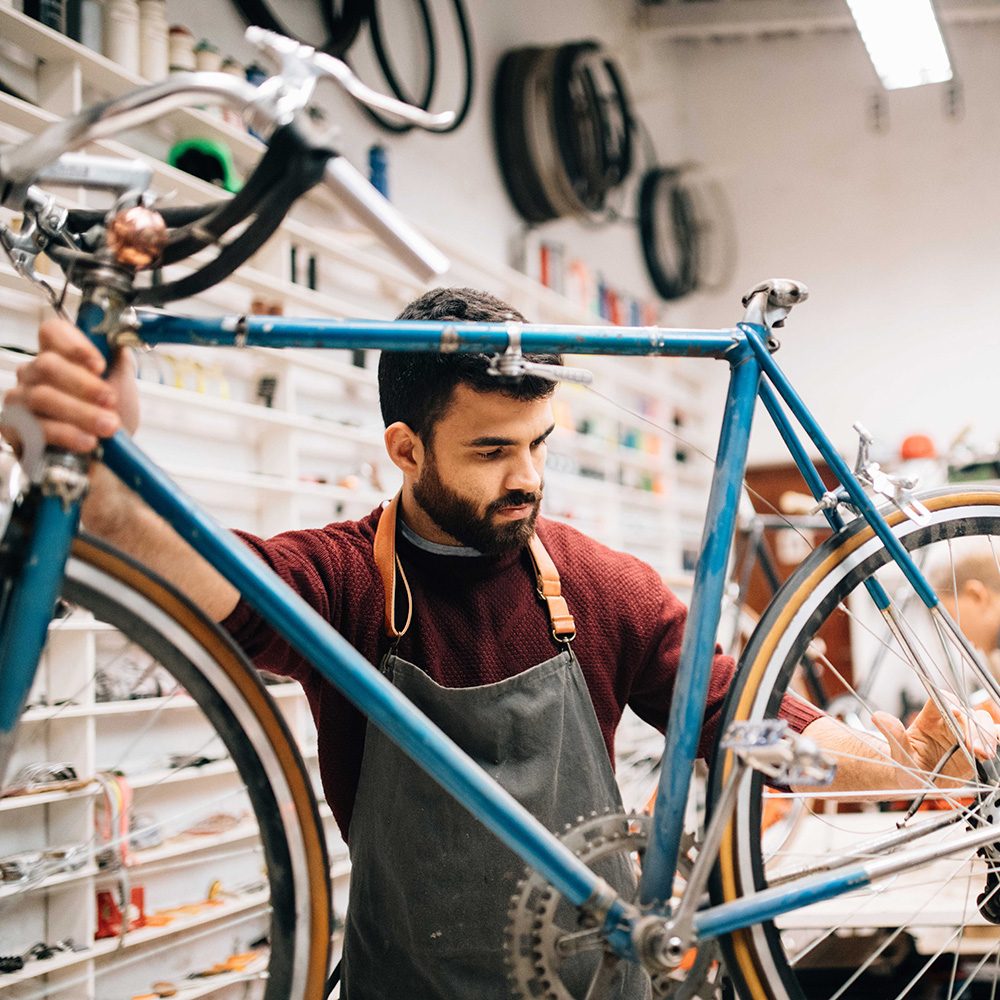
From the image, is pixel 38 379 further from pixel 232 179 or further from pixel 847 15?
pixel 847 15

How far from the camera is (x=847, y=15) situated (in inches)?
187

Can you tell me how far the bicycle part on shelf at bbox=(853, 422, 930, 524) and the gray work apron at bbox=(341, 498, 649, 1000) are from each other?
0.41 m

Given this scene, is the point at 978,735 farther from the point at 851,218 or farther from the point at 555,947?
the point at 851,218

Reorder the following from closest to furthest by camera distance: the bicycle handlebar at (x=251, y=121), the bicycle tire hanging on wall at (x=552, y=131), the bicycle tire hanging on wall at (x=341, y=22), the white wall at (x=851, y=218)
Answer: the bicycle handlebar at (x=251, y=121), the bicycle tire hanging on wall at (x=341, y=22), the bicycle tire hanging on wall at (x=552, y=131), the white wall at (x=851, y=218)

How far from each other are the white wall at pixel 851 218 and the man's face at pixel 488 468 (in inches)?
146

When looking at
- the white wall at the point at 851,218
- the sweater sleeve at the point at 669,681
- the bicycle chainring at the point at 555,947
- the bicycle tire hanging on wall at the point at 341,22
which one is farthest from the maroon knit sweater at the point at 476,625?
the white wall at the point at 851,218

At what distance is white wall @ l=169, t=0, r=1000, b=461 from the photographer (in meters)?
5.11

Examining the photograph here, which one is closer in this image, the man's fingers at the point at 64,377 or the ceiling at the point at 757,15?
the man's fingers at the point at 64,377

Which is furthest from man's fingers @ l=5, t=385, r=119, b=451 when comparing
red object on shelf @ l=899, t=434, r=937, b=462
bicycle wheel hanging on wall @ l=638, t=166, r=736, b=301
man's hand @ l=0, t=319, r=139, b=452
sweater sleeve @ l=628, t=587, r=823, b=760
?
bicycle wheel hanging on wall @ l=638, t=166, r=736, b=301

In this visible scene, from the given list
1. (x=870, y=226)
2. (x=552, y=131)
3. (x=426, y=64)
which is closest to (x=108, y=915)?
(x=426, y=64)

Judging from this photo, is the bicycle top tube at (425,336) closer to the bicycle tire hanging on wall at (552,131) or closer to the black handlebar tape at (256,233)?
the black handlebar tape at (256,233)

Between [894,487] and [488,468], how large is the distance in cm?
44

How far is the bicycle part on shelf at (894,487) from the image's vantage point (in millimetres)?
1050

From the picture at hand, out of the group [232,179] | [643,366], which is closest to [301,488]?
[232,179]
